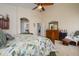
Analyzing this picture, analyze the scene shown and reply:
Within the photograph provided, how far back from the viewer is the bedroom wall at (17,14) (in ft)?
5.22

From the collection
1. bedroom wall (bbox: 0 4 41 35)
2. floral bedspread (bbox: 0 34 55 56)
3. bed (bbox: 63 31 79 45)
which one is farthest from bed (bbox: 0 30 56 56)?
bed (bbox: 63 31 79 45)

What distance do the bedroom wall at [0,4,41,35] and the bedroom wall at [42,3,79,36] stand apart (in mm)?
109

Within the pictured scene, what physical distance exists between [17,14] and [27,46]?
1.30 feet

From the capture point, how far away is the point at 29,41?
160cm

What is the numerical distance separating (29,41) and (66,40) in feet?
1.45

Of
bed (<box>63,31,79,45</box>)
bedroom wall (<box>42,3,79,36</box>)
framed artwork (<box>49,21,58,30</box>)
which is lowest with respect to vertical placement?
bed (<box>63,31,79,45</box>)

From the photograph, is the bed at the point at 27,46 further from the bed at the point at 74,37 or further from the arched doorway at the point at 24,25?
the bed at the point at 74,37

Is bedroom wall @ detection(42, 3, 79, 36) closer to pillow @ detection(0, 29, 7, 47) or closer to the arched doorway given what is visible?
the arched doorway

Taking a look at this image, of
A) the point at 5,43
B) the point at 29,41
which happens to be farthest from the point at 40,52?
the point at 5,43

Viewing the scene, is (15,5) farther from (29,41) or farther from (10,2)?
(29,41)

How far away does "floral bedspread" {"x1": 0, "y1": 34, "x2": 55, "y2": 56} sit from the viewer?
1587 mm

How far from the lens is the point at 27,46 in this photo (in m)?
1.61

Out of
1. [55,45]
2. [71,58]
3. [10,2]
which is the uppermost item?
[10,2]

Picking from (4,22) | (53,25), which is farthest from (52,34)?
(4,22)
